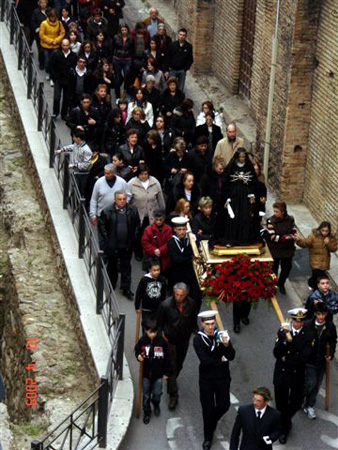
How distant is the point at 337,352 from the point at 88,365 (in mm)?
3259

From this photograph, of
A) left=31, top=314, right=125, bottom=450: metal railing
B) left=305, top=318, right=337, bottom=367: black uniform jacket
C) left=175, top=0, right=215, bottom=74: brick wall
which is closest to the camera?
left=31, top=314, right=125, bottom=450: metal railing

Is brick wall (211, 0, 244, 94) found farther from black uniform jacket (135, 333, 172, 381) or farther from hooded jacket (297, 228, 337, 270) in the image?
black uniform jacket (135, 333, 172, 381)

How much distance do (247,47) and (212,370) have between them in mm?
10831

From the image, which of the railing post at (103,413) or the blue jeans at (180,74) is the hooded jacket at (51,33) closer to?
the blue jeans at (180,74)

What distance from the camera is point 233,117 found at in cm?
2255

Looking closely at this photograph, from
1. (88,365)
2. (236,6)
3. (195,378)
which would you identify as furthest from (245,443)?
(236,6)

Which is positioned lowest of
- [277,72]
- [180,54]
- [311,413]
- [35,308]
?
[35,308]

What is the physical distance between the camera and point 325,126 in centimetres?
1875

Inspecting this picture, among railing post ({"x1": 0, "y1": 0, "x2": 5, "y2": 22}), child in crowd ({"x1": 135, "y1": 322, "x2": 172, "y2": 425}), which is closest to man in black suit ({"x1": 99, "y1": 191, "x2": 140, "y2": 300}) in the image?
child in crowd ({"x1": 135, "y1": 322, "x2": 172, "y2": 425})

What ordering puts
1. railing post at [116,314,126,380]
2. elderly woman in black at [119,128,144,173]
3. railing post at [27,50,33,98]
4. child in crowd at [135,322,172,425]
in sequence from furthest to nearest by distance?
railing post at [27,50,33,98] < elderly woman in black at [119,128,144,173] < railing post at [116,314,126,380] < child in crowd at [135,322,172,425]

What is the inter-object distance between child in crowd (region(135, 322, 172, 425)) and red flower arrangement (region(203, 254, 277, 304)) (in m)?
1.09

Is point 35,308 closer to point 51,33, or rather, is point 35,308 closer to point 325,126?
point 325,126

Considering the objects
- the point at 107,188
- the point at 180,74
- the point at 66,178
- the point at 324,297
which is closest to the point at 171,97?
the point at 180,74

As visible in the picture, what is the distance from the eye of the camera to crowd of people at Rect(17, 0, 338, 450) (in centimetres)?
1384
